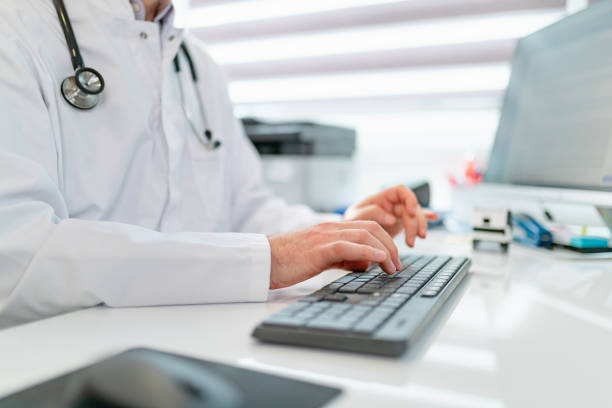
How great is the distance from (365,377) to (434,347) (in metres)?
0.11

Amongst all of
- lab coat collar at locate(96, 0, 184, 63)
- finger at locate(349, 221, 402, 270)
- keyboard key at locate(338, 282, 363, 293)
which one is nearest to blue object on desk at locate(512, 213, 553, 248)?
finger at locate(349, 221, 402, 270)

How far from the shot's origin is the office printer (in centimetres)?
158

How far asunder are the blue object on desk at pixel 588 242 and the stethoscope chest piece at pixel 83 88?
0.96 meters

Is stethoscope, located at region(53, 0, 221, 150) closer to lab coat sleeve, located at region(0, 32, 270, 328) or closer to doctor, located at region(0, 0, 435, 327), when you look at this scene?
doctor, located at region(0, 0, 435, 327)

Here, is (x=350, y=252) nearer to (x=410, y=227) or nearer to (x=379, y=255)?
(x=379, y=255)

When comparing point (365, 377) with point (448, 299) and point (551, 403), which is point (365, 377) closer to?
point (551, 403)

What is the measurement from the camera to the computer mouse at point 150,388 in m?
0.27

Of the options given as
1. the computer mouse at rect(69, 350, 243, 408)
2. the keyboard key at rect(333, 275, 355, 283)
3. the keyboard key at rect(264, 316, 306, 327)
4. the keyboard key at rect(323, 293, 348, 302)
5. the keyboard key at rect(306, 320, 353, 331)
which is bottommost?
the keyboard key at rect(333, 275, 355, 283)

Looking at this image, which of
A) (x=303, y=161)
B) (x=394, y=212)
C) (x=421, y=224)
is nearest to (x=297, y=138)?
(x=303, y=161)

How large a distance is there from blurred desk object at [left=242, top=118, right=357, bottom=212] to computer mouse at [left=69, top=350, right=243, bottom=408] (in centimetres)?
129

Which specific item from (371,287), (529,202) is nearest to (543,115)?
(529,202)

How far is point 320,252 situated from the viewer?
0.64 meters

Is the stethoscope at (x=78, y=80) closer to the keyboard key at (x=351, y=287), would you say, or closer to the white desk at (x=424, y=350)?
the white desk at (x=424, y=350)

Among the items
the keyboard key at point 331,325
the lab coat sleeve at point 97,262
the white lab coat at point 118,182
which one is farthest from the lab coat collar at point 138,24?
the keyboard key at point 331,325
